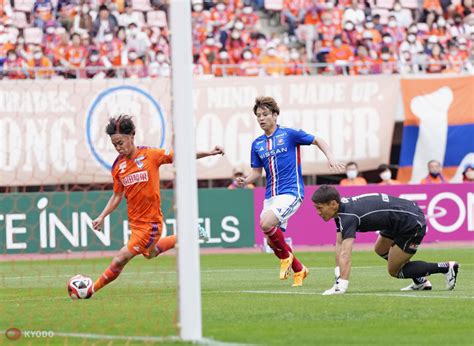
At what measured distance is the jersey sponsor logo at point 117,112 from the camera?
988 inches

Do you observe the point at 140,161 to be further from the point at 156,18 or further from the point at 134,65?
the point at 156,18

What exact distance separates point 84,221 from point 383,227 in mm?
12425

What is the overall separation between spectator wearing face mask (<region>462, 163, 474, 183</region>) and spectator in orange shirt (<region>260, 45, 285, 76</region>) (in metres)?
5.06

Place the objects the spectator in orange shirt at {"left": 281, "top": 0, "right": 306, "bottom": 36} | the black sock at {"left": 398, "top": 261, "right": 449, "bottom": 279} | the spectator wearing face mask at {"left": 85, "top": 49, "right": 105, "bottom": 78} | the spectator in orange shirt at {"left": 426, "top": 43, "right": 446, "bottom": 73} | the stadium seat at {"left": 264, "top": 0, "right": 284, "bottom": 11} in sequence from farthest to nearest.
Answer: the stadium seat at {"left": 264, "top": 0, "right": 284, "bottom": 11} < the spectator in orange shirt at {"left": 281, "top": 0, "right": 306, "bottom": 36} < the spectator in orange shirt at {"left": 426, "top": 43, "right": 446, "bottom": 73} < the spectator wearing face mask at {"left": 85, "top": 49, "right": 105, "bottom": 78} < the black sock at {"left": 398, "top": 261, "right": 449, "bottom": 279}

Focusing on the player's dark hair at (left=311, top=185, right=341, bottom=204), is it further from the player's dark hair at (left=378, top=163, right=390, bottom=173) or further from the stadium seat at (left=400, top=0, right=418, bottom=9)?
the stadium seat at (left=400, top=0, right=418, bottom=9)

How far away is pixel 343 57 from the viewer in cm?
2948

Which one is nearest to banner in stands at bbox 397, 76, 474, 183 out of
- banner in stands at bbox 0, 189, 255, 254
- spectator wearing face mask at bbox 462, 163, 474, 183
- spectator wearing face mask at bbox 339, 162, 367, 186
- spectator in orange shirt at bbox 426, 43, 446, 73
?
spectator wearing face mask at bbox 462, 163, 474, 183

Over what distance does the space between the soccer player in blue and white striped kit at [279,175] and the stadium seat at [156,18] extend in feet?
41.4

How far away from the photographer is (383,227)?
511 inches

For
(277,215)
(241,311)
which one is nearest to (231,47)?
(277,215)

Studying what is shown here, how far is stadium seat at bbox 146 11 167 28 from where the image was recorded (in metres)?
Answer: 27.1

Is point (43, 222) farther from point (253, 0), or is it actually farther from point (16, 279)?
point (253, 0)

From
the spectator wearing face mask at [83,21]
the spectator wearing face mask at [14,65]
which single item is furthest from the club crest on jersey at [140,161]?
the spectator wearing face mask at [83,21]

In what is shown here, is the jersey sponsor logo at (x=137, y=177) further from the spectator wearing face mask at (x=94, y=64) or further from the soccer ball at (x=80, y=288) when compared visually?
the spectator wearing face mask at (x=94, y=64)
